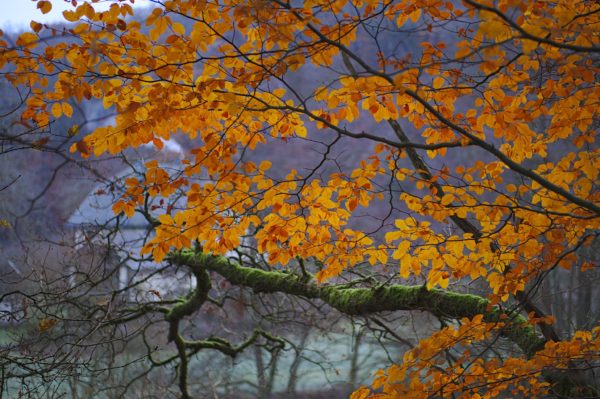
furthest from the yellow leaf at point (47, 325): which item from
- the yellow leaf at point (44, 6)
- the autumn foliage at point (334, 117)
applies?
the yellow leaf at point (44, 6)

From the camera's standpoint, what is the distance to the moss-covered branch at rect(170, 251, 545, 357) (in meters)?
3.23

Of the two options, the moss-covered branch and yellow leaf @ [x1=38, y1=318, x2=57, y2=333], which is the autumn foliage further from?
yellow leaf @ [x1=38, y1=318, x2=57, y2=333]

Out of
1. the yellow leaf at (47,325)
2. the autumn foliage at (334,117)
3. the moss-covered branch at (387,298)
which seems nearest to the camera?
the autumn foliage at (334,117)

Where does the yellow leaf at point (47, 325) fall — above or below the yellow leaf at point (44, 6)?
below

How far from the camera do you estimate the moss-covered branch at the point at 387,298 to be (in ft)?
10.6

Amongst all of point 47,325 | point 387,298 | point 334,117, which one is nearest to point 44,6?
point 334,117

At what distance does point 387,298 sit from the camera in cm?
353

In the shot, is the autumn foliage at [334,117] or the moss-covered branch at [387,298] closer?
the autumn foliage at [334,117]

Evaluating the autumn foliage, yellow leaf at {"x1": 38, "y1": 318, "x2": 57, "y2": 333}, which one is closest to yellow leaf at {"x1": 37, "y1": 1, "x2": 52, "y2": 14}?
the autumn foliage

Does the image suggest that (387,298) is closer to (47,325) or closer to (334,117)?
(334,117)

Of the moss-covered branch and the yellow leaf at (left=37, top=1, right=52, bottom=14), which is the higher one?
the yellow leaf at (left=37, top=1, right=52, bottom=14)

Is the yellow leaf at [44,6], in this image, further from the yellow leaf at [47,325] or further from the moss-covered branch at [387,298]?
the moss-covered branch at [387,298]

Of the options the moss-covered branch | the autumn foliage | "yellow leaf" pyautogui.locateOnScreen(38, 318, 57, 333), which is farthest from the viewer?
"yellow leaf" pyautogui.locateOnScreen(38, 318, 57, 333)

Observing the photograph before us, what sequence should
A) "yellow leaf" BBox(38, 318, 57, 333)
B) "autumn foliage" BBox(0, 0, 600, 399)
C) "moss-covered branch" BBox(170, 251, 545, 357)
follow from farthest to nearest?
"yellow leaf" BBox(38, 318, 57, 333) → "moss-covered branch" BBox(170, 251, 545, 357) → "autumn foliage" BBox(0, 0, 600, 399)
